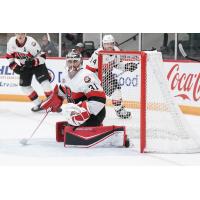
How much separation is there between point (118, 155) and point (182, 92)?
9.32ft

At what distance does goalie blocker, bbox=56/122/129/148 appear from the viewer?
457 cm

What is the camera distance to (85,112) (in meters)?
4.53

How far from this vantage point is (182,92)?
707 centimetres

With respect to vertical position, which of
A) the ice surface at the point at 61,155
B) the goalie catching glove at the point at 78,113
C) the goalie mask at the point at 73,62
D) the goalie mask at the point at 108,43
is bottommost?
the ice surface at the point at 61,155

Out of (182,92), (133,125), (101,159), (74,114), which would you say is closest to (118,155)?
(101,159)

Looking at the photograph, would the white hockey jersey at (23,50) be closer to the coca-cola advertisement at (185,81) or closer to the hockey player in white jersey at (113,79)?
the hockey player in white jersey at (113,79)

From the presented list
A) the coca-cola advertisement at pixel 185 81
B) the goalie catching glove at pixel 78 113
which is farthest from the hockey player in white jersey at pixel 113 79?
the coca-cola advertisement at pixel 185 81

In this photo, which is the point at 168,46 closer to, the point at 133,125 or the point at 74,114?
the point at 133,125

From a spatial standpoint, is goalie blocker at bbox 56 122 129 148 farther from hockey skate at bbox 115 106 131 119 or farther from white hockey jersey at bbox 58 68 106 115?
hockey skate at bbox 115 106 131 119

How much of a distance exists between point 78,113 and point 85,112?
0.06 metres

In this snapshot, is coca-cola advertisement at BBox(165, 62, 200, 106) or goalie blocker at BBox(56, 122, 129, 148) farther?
coca-cola advertisement at BBox(165, 62, 200, 106)

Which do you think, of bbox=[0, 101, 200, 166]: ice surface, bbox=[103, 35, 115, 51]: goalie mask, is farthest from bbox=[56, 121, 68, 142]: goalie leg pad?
bbox=[103, 35, 115, 51]: goalie mask

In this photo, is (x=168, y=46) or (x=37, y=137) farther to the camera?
(x=168, y=46)

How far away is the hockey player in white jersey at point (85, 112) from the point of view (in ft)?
14.9
